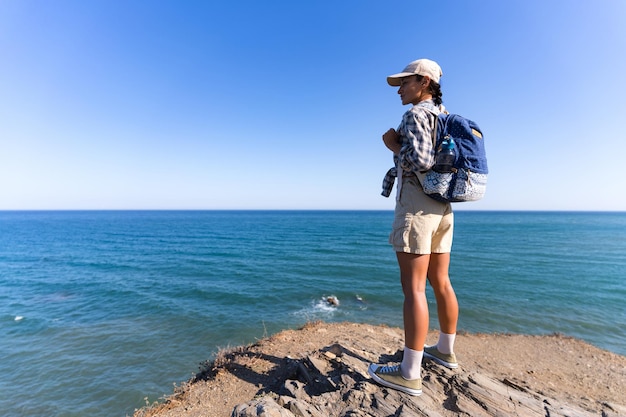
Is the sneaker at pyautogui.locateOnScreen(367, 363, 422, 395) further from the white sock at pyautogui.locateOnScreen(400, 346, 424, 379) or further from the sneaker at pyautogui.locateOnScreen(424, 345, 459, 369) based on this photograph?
the sneaker at pyautogui.locateOnScreen(424, 345, 459, 369)

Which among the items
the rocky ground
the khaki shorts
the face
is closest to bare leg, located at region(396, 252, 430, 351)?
the khaki shorts

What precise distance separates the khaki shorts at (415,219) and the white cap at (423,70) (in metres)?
1.07

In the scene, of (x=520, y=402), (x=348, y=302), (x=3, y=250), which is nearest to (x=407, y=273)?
(x=520, y=402)

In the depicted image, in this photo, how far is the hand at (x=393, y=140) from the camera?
294cm

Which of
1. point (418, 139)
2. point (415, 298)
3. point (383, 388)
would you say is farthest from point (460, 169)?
point (383, 388)

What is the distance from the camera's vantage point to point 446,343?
372 cm

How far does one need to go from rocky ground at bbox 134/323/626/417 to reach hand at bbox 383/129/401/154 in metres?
2.76

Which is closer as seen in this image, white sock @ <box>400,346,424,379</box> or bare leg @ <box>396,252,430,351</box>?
bare leg @ <box>396,252,430,351</box>

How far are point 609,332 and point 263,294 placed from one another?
53.3 ft

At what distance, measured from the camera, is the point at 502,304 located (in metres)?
15.1

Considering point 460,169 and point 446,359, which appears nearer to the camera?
point 460,169

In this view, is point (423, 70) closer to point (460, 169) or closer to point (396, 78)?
point (396, 78)

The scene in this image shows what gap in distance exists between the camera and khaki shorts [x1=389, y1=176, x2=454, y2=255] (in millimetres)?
2850

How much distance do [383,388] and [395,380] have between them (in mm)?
235
